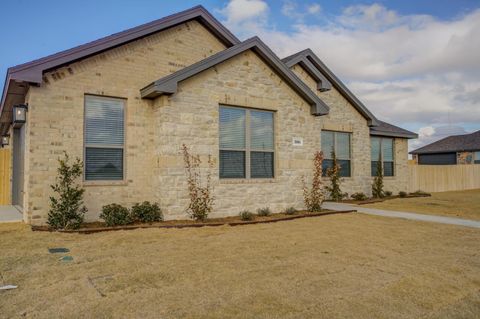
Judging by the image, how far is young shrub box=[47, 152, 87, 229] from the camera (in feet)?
29.2

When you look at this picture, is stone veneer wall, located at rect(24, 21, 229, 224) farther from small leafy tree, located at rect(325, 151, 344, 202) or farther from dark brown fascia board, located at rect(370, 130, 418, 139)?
dark brown fascia board, located at rect(370, 130, 418, 139)

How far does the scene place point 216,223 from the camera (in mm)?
9641

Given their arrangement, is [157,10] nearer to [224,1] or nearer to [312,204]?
[224,1]

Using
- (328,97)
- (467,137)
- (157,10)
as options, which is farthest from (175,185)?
(467,137)

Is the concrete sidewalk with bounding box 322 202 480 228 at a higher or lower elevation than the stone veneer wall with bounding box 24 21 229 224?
lower

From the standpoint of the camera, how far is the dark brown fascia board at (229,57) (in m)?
9.65

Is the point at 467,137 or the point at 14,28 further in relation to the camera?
the point at 467,137

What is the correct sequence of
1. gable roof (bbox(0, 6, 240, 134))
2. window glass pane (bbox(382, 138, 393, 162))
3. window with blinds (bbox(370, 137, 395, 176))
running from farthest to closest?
window glass pane (bbox(382, 138, 393, 162)) → window with blinds (bbox(370, 137, 395, 176)) → gable roof (bbox(0, 6, 240, 134))

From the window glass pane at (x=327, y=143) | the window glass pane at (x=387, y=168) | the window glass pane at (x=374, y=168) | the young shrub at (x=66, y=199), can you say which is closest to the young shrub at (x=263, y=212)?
the young shrub at (x=66, y=199)

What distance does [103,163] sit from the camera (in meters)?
10.1

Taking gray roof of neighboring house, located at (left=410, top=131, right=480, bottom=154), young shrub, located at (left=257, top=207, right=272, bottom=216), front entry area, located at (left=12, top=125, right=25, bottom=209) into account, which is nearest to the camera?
young shrub, located at (left=257, top=207, right=272, bottom=216)

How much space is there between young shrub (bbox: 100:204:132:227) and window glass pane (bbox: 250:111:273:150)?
4223 millimetres

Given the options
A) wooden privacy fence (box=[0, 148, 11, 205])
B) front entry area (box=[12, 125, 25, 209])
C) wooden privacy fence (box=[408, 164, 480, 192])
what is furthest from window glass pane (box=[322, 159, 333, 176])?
wooden privacy fence (box=[0, 148, 11, 205])

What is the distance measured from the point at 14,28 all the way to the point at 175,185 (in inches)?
333
